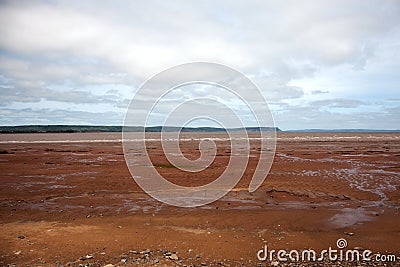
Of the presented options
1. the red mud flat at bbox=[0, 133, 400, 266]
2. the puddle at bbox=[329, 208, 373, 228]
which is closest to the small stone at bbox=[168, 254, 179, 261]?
the red mud flat at bbox=[0, 133, 400, 266]

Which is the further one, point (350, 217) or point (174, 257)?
point (350, 217)

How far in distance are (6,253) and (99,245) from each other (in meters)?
1.95

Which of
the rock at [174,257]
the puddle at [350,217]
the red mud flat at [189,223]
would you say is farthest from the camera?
the puddle at [350,217]

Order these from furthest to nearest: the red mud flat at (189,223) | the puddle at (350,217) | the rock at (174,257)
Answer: the puddle at (350,217), the red mud flat at (189,223), the rock at (174,257)

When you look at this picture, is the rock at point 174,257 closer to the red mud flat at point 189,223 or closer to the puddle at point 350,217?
the red mud flat at point 189,223

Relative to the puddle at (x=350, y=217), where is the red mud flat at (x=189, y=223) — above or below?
below

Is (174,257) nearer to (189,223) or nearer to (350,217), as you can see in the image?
(189,223)

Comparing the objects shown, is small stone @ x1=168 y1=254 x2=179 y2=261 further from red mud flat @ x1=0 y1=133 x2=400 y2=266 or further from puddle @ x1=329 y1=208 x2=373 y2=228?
puddle @ x1=329 y1=208 x2=373 y2=228

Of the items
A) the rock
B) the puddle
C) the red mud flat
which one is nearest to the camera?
the rock

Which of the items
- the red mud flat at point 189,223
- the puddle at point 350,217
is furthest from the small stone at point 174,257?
the puddle at point 350,217

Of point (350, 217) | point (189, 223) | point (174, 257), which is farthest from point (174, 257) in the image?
point (350, 217)

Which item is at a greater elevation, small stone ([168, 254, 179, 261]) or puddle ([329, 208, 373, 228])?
puddle ([329, 208, 373, 228])

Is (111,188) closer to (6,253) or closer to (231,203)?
(231,203)

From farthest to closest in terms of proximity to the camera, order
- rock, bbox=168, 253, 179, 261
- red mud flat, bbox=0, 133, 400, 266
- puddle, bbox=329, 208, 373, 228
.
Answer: puddle, bbox=329, 208, 373, 228, red mud flat, bbox=0, 133, 400, 266, rock, bbox=168, 253, 179, 261
